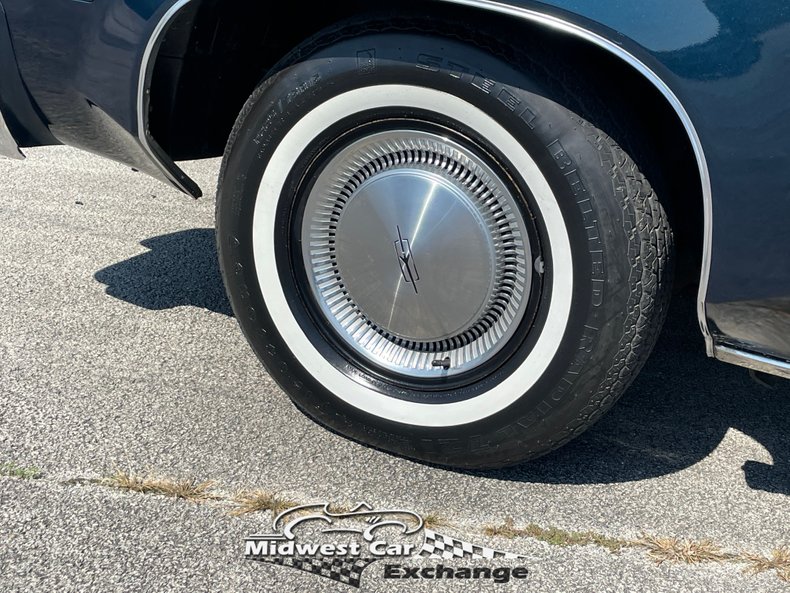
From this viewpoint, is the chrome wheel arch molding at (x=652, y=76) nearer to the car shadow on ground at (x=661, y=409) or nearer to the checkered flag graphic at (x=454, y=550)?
the car shadow on ground at (x=661, y=409)

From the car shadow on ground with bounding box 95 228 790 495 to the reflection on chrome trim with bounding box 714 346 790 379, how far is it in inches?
17.6

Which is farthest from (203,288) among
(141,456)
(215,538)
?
(215,538)

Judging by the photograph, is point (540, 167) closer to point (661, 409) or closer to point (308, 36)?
point (308, 36)

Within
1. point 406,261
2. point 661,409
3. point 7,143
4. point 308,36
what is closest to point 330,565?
point 406,261

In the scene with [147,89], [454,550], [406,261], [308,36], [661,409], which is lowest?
[454,550]

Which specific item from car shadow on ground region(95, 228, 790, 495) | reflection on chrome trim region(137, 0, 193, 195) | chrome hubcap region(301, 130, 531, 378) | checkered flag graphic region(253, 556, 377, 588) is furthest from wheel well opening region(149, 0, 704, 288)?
checkered flag graphic region(253, 556, 377, 588)

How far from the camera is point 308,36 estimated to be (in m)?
2.28

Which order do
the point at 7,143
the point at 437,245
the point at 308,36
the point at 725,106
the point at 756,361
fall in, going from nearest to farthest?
the point at 725,106, the point at 756,361, the point at 437,245, the point at 308,36, the point at 7,143

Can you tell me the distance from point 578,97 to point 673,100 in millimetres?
224

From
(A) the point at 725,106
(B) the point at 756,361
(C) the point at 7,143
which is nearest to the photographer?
(A) the point at 725,106

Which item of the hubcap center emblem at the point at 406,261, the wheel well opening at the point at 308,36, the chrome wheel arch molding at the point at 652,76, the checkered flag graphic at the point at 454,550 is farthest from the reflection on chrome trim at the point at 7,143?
the checkered flag graphic at the point at 454,550

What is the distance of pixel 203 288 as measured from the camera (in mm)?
3059

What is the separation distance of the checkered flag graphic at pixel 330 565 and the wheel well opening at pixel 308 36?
3.28 feet

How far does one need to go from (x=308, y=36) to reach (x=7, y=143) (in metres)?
0.88
